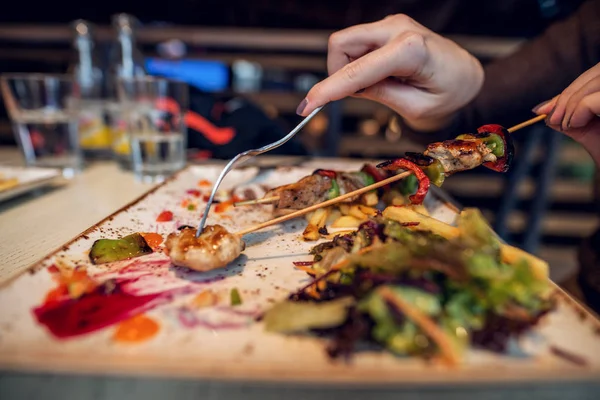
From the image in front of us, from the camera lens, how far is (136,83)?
3.10 metres

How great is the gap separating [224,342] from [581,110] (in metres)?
1.73

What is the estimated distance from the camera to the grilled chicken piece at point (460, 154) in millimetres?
2109

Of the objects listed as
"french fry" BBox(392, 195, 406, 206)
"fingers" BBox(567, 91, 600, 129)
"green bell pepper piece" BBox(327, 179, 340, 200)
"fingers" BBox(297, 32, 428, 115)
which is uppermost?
"fingers" BBox(297, 32, 428, 115)

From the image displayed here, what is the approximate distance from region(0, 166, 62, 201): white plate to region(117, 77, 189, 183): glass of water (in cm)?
61

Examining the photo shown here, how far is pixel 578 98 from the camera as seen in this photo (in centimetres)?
175

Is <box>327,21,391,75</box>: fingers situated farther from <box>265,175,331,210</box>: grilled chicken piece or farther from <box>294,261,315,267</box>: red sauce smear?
<box>294,261,315,267</box>: red sauce smear

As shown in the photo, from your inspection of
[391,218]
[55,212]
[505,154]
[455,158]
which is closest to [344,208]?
[391,218]

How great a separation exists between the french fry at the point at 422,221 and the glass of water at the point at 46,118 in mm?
2613

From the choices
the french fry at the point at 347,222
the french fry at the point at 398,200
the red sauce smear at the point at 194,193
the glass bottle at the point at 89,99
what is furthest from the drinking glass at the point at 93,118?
the french fry at the point at 398,200

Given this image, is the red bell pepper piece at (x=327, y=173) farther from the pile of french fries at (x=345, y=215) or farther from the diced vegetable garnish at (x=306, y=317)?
the diced vegetable garnish at (x=306, y=317)

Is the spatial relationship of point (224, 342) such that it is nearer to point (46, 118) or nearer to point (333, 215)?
point (333, 215)

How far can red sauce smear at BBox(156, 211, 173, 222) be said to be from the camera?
213 centimetres

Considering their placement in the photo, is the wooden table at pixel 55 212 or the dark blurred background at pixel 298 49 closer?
the wooden table at pixel 55 212

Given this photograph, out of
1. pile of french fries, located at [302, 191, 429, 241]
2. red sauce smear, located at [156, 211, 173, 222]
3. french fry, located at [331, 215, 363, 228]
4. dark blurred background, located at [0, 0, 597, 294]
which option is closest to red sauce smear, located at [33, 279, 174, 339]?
red sauce smear, located at [156, 211, 173, 222]
